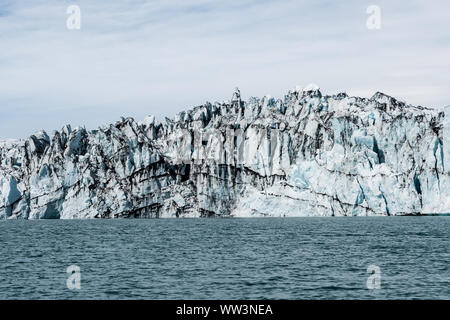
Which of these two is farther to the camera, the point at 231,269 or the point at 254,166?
the point at 254,166

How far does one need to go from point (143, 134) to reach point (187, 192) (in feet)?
68.8

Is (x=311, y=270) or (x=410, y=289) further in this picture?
(x=311, y=270)

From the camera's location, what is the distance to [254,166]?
13012 centimetres

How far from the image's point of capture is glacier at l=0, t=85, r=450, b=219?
368ft

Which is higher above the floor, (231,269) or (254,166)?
(254,166)

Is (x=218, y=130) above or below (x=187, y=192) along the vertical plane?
above

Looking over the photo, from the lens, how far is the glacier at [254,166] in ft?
368

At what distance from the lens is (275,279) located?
3091 centimetres

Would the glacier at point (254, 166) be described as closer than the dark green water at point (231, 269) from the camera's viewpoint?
No

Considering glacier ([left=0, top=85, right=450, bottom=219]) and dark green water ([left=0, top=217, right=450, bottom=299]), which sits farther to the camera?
glacier ([left=0, top=85, right=450, bottom=219])
